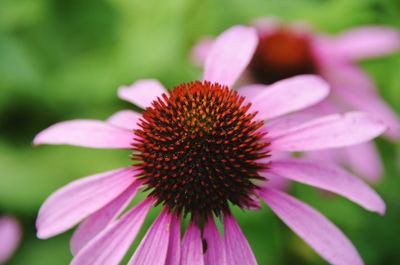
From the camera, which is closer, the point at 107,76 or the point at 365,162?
the point at 365,162

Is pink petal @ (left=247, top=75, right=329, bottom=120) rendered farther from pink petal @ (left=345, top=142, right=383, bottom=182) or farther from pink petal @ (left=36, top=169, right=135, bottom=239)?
pink petal @ (left=345, top=142, right=383, bottom=182)

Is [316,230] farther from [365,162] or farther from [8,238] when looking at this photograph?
[8,238]

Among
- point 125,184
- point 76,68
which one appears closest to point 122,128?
point 125,184

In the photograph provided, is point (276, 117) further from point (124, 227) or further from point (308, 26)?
point (308, 26)

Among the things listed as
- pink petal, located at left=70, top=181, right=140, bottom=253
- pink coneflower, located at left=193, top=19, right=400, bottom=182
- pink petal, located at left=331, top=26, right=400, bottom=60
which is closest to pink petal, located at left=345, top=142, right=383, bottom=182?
pink coneflower, located at left=193, top=19, right=400, bottom=182

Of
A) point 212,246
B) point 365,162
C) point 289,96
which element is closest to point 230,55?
point 289,96

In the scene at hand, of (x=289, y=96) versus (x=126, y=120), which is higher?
(x=126, y=120)

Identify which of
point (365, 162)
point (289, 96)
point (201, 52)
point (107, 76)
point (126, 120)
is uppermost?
point (107, 76)

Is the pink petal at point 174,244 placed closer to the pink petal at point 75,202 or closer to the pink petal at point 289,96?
the pink petal at point 75,202
